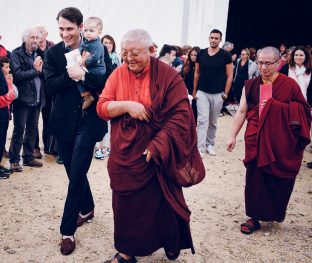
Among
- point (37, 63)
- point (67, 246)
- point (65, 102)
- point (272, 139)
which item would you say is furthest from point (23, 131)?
point (272, 139)

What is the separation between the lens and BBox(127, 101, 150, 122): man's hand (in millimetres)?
2699

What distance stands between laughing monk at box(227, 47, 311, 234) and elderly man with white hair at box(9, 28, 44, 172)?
9.20 feet

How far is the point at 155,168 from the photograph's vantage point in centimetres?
285

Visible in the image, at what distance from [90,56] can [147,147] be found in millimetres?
961

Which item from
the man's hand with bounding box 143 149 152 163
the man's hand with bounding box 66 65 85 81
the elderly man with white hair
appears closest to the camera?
the man's hand with bounding box 143 149 152 163

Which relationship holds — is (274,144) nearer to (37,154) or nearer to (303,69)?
(303,69)

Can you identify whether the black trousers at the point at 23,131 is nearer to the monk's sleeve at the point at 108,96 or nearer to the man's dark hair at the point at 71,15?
the man's dark hair at the point at 71,15

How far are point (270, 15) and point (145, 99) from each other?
14.4 m

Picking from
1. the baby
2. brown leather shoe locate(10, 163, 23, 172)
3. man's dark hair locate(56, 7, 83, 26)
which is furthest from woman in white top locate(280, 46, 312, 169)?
brown leather shoe locate(10, 163, 23, 172)

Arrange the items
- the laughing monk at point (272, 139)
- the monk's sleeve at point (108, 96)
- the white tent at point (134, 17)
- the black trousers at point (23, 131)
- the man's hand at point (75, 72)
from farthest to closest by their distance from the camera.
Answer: the white tent at point (134, 17)
the black trousers at point (23, 131)
the laughing monk at point (272, 139)
the man's hand at point (75, 72)
the monk's sleeve at point (108, 96)

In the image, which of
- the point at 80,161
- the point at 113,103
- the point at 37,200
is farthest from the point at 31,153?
the point at 113,103

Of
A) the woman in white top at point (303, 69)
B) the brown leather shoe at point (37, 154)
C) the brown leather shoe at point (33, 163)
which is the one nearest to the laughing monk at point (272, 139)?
the woman in white top at point (303, 69)

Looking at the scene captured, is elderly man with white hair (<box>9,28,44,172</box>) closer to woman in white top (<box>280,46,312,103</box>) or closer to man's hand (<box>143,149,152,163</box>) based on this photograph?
man's hand (<box>143,149,152,163</box>)

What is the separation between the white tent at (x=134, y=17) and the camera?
811 centimetres
